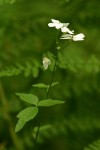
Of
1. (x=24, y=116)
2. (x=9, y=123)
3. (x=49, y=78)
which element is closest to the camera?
(x=24, y=116)

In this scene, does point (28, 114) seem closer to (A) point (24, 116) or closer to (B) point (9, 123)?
(A) point (24, 116)

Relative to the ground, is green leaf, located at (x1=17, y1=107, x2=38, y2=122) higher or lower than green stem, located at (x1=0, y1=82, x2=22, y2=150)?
higher

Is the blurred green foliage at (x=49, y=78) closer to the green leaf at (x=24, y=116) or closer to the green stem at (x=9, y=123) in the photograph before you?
the green stem at (x=9, y=123)

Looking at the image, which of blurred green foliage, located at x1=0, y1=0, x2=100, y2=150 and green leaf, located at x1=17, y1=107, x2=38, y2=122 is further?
blurred green foliage, located at x1=0, y1=0, x2=100, y2=150

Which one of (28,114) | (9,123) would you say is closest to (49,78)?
(9,123)

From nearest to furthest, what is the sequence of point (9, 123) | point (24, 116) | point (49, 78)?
point (24, 116) → point (9, 123) → point (49, 78)

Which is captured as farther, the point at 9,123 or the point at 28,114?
the point at 9,123

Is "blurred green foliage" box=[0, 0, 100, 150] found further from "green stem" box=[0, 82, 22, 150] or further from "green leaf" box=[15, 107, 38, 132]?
"green leaf" box=[15, 107, 38, 132]

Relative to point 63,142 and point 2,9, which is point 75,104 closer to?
point 63,142

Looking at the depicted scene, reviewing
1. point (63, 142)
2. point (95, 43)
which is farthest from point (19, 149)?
point (95, 43)

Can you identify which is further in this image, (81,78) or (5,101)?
(81,78)

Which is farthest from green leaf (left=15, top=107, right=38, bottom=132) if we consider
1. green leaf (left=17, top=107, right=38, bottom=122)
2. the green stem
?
the green stem
